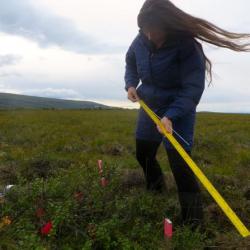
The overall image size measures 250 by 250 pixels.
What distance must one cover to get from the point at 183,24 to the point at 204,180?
1314 mm

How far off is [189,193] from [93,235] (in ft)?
3.23

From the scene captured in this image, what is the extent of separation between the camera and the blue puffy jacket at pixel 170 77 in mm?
4020

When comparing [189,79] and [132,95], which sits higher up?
[189,79]

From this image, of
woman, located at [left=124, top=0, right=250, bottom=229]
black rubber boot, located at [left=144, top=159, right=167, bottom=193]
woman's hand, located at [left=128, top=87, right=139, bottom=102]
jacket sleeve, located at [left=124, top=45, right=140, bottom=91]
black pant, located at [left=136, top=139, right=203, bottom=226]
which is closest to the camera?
woman, located at [left=124, top=0, right=250, bottom=229]

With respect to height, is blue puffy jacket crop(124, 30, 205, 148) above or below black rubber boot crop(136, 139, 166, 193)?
above

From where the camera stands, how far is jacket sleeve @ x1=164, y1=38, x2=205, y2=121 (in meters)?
4.00

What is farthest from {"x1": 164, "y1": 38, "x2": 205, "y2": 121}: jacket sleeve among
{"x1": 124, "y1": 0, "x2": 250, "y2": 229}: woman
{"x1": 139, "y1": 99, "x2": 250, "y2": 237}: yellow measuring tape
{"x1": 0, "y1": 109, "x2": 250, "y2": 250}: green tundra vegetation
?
{"x1": 0, "y1": 109, "x2": 250, "y2": 250}: green tundra vegetation

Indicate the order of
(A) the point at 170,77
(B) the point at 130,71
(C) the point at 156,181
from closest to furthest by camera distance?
(A) the point at 170,77
(B) the point at 130,71
(C) the point at 156,181

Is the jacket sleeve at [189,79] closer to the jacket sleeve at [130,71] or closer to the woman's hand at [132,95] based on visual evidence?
the woman's hand at [132,95]

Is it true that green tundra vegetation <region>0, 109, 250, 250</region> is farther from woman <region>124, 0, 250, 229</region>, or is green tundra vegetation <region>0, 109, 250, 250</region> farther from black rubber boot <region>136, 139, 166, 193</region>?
woman <region>124, 0, 250, 229</region>

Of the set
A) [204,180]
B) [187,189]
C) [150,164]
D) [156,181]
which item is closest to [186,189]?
[187,189]

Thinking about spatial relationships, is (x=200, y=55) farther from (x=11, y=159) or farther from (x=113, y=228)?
(x=11, y=159)

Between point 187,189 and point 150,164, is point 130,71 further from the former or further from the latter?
point 187,189

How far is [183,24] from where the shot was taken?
3928 millimetres
